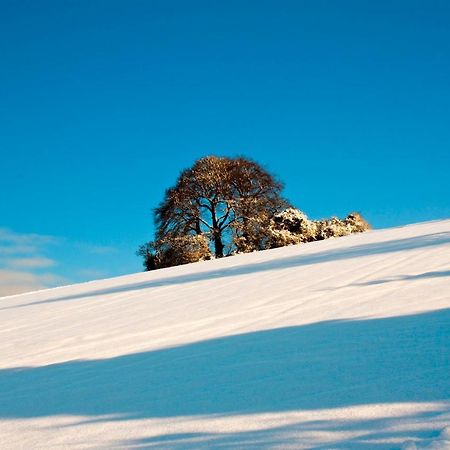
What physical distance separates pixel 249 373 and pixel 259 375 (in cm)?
8

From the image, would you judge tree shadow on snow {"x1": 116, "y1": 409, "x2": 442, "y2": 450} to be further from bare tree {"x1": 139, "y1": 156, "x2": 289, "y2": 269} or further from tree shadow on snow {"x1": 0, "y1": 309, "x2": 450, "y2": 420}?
bare tree {"x1": 139, "y1": 156, "x2": 289, "y2": 269}

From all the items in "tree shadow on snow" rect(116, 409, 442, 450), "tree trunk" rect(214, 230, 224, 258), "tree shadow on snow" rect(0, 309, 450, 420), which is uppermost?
"tree trunk" rect(214, 230, 224, 258)

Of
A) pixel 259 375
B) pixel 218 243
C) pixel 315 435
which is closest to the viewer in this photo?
pixel 315 435

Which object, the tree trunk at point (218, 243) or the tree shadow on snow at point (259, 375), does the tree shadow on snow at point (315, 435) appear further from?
the tree trunk at point (218, 243)

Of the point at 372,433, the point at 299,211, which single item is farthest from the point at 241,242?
the point at 372,433

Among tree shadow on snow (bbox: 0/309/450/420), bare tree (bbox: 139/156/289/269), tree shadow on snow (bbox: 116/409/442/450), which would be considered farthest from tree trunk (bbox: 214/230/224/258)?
tree shadow on snow (bbox: 116/409/442/450)

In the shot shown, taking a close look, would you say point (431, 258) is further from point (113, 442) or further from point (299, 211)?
point (299, 211)

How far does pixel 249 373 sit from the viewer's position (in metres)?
2.76

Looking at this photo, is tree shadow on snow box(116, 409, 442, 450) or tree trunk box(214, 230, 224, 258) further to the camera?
tree trunk box(214, 230, 224, 258)

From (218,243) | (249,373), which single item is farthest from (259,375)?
(218,243)

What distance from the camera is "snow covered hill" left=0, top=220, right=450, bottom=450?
1.98m

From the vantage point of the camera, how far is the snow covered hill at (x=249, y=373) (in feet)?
6.50

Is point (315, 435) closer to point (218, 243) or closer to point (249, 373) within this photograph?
point (249, 373)

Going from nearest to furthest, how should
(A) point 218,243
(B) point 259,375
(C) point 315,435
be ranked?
1. (C) point 315,435
2. (B) point 259,375
3. (A) point 218,243
